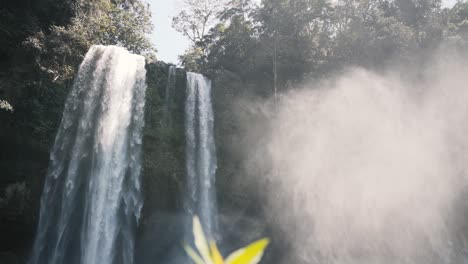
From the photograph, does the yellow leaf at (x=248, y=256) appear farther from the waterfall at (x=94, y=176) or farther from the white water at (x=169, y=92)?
the white water at (x=169, y=92)

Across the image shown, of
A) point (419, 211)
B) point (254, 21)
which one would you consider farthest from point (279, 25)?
point (419, 211)

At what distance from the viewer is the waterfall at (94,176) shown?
1312 centimetres

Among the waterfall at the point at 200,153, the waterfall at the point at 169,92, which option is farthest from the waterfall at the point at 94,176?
the waterfall at the point at 200,153

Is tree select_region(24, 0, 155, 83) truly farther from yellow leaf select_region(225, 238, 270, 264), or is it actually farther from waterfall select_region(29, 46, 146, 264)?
yellow leaf select_region(225, 238, 270, 264)

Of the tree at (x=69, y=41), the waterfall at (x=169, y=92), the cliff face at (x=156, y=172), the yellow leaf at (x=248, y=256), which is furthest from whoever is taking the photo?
the waterfall at (x=169, y=92)

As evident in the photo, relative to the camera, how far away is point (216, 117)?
18.8m

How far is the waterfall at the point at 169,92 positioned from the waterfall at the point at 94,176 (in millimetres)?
1777

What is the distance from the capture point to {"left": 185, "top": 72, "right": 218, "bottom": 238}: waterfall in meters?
15.8

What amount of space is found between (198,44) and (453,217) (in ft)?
64.2

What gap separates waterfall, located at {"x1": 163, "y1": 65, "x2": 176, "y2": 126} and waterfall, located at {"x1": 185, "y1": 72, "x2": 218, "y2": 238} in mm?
760

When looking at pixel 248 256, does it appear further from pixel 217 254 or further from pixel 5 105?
pixel 5 105

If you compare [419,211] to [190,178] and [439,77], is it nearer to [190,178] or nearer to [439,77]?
[439,77]

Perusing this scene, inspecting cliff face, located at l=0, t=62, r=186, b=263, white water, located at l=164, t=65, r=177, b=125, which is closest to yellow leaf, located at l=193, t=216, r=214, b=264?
cliff face, located at l=0, t=62, r=186, b=263

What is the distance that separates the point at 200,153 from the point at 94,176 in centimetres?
477
